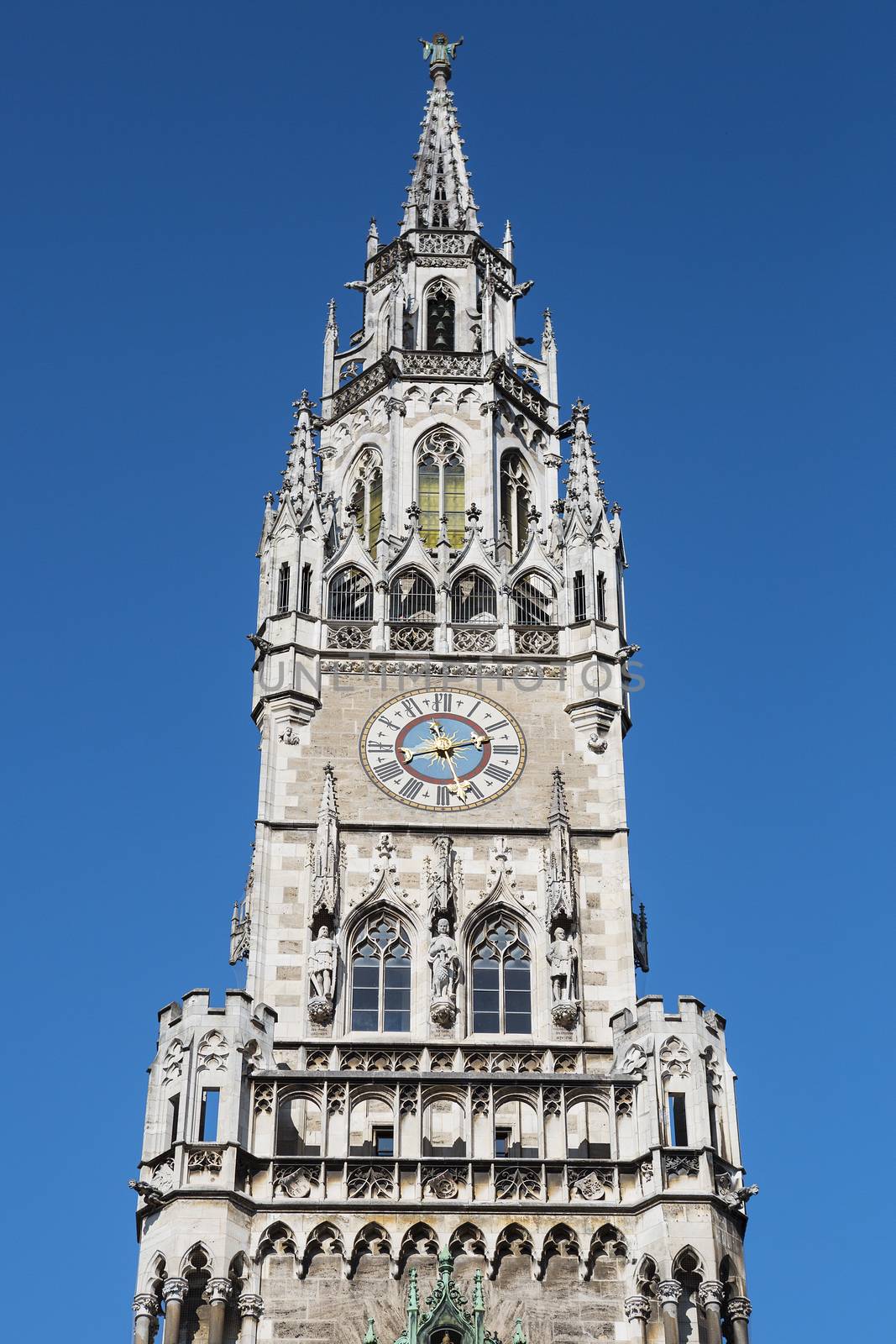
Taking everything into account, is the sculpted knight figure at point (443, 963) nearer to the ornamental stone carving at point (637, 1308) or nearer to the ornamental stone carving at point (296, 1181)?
the ornamental stone carving at point (296, 1181)

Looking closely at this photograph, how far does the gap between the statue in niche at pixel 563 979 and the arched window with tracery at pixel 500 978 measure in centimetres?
62

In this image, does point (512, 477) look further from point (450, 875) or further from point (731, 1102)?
point (731, 1102)

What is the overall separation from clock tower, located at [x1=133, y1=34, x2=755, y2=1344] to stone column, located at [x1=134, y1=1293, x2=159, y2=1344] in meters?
0.06

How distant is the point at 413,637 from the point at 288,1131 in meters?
11.1

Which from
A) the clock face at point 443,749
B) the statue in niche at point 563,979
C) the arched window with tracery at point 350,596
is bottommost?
the statue in niche at point 563,979

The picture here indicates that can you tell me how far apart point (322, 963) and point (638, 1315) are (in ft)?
26.4

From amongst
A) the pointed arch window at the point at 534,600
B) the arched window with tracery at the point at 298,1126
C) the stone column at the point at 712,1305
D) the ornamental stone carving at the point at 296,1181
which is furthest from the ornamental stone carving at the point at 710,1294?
the pointed arch window at the point at 534,600

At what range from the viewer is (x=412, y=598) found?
49.6m

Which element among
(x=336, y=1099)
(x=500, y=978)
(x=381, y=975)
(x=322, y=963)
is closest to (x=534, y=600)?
(x=500, y=978)

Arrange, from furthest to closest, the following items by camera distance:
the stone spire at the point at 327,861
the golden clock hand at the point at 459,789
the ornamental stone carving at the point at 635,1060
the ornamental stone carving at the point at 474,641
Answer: the ornamental stone carving at the point at 474,641
the golden clock hand at the point at 459,789
the stone spire at the point at 327,861
the ornamental stone carving at the point at 635,1060

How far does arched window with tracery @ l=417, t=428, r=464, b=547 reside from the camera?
5241cm

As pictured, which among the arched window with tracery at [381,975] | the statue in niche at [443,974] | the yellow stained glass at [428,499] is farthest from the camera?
the yellow stained glass at [428,499]

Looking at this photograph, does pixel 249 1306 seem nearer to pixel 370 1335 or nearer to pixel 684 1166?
pixel 370 1335

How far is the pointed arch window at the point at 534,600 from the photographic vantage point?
49375 mm
